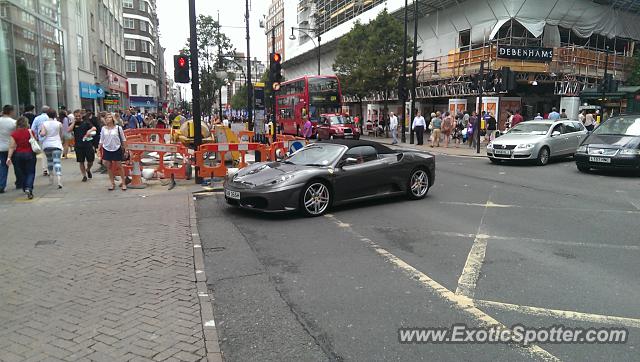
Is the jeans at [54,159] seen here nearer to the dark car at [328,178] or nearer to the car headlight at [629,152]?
the dark car at [328,178]

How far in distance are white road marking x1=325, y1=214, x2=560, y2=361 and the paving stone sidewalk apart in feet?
7.23

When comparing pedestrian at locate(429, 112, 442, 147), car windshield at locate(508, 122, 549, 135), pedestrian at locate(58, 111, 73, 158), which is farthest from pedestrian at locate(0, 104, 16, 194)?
pedestrian at locate(429, 112, 442, 147)

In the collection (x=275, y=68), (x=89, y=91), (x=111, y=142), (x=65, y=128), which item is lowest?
(x=111, y=142)

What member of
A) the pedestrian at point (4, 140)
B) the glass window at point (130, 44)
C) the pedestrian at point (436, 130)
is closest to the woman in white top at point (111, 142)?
the pedestrian at point (4, 140)

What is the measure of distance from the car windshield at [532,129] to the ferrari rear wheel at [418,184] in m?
8.21

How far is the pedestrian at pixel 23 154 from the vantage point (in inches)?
375

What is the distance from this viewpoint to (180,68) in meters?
11.4

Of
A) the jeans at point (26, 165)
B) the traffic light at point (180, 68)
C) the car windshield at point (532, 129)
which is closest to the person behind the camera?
the jeans at point (26, 165)

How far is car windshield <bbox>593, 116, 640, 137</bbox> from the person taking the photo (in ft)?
43.7

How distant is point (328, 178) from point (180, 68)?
17.8 ft

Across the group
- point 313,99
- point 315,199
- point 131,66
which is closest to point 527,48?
point 313,99

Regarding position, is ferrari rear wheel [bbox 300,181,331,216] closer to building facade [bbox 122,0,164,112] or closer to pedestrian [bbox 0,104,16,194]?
pedestrian [bbox 0,104,16,194]

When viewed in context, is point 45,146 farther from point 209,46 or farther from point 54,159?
point 209,46

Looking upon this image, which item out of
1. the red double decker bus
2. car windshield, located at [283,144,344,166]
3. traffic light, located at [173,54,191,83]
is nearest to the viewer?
car windshield, located at [283,144,344,166]
